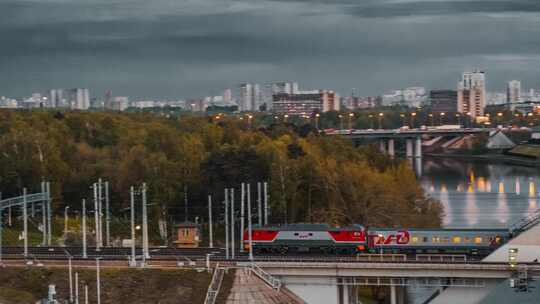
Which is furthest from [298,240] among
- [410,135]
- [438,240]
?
[410,135]

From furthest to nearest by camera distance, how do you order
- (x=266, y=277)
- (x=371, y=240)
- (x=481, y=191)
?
(x=481, y=191) → (x=371, y=240) → (x=266, y=277)

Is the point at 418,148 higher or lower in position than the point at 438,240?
lower

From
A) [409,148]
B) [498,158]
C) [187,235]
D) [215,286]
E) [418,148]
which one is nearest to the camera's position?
[215,286]

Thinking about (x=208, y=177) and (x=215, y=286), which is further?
(x=208, y=177)

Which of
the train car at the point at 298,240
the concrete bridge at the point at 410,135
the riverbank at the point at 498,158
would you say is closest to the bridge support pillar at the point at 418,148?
the concrete bridge at the point at 410,135

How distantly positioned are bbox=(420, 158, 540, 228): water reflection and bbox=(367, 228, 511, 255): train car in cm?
2667

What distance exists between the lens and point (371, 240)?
4922 cm

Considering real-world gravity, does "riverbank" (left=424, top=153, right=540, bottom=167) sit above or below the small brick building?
below

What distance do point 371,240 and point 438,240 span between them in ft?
9.04

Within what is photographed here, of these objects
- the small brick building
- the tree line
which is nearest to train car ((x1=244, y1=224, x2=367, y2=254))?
the small brick building

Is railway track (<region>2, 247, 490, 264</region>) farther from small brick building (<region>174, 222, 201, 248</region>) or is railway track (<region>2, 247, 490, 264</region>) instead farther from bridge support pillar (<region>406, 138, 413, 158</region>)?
bridge support pillar (<region>406, 138, 413, 158</region>)

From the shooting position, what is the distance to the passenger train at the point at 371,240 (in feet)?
156

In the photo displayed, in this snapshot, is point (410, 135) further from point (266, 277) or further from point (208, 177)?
point (266, 277)

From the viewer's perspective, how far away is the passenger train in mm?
47438
